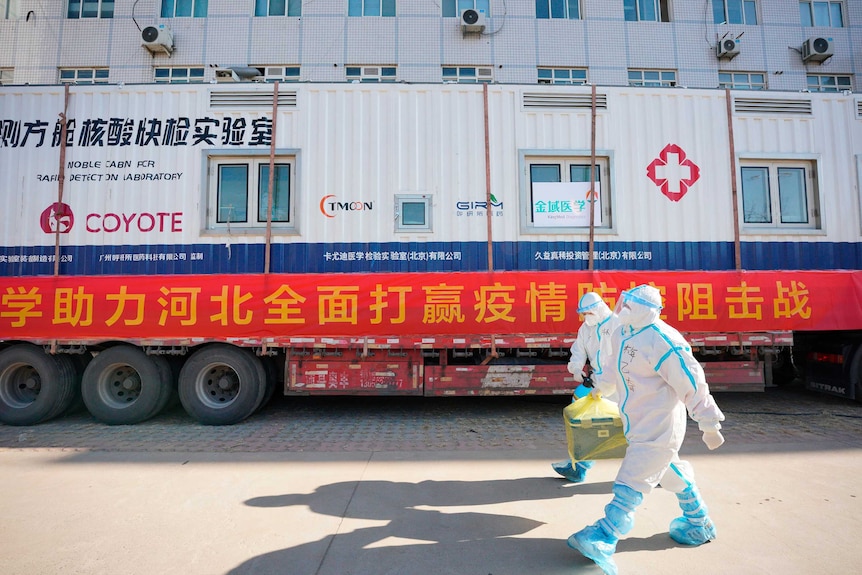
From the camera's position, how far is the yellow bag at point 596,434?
3584 millimetres

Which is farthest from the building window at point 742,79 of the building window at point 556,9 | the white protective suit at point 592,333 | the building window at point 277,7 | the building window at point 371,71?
the white protective suit at point 592,333

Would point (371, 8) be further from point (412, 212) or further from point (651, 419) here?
point (651, 419)

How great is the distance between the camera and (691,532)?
9.70 feet

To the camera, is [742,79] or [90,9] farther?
[742,79]

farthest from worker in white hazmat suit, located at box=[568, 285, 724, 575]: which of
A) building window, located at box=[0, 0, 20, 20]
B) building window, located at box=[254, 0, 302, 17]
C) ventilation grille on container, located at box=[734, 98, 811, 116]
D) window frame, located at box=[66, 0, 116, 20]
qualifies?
building window, located at box=[0, 0, 20, 20]

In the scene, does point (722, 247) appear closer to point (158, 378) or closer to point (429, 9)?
point (158, 378)

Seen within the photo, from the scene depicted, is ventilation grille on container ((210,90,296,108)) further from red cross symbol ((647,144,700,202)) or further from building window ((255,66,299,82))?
building window ((255,66,299,82))

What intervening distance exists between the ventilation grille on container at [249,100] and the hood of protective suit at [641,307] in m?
5.47

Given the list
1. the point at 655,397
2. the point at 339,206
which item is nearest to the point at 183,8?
the point at 339,206

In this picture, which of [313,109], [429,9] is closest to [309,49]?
[429,9]

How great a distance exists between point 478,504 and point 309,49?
13595mm

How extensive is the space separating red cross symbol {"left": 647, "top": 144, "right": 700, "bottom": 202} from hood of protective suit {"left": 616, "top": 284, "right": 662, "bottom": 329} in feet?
13.8

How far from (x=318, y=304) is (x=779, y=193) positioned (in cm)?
686

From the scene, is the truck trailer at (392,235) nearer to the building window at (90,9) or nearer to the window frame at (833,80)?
the building window at (90,9)
